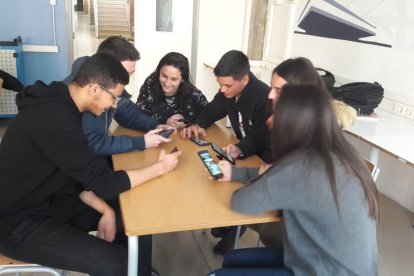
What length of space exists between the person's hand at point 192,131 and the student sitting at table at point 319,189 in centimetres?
96

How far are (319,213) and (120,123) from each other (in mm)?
1405

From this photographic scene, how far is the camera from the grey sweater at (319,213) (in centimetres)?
Answer: 100

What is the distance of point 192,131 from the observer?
6.65 ft

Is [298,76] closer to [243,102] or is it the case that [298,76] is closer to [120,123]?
[243,102]

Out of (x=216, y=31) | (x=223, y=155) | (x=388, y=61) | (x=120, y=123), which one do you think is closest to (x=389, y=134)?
(x=388, y=61)

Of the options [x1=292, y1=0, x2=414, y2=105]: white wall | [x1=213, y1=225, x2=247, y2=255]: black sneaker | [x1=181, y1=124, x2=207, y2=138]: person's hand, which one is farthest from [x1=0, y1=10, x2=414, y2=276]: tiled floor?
[x1=292, y1=0, x2=414, y2=105]: white wall

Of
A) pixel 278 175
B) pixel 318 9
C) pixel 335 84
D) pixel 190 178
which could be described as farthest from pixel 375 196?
Answer: pixel 318 9

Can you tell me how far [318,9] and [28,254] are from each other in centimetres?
338

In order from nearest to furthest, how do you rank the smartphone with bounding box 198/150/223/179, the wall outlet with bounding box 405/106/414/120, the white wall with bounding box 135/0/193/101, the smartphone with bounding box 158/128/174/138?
the smartphone with bounding box 198/150/223/179, the smartphone with bounding box 158/128/174/138, the wall outlet with bounding box 405/106/414/120, the white wall with bounding box 135/0/193/101

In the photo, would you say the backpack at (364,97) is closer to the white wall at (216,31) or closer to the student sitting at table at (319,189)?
the student sitting at table at (319,189)

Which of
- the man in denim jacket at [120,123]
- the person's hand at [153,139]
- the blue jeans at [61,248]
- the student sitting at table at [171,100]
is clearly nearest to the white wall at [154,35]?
the student sitting at table at [171,100]

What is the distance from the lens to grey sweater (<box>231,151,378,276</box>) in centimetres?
100

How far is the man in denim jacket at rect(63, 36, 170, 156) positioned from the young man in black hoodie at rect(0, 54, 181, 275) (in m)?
0.33

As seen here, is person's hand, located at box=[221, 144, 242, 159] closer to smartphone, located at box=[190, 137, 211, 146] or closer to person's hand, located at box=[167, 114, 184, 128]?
smartphone, located at box=[190, 137, 211, 146]
